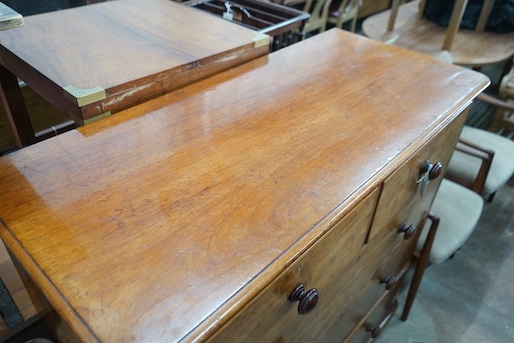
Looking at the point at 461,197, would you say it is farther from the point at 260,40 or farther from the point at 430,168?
the point at 260,40

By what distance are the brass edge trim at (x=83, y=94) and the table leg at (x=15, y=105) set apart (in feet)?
1.23

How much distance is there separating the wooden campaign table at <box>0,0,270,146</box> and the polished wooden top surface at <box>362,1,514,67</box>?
1.47m

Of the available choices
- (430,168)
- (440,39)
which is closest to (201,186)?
(430,168)

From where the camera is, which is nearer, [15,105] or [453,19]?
[15,105]

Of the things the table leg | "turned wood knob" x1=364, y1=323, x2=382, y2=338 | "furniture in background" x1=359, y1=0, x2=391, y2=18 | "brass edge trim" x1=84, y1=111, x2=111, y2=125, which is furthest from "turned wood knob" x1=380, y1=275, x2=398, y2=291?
"furniture in background" x1=359, y1=0, x2=391, y2=18

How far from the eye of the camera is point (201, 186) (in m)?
0.63

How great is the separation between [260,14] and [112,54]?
0.86 meters

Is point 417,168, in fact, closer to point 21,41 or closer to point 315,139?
point 315,139

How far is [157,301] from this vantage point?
1.57 feet

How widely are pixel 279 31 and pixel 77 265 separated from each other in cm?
117

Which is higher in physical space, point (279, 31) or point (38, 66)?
point (38, 66)

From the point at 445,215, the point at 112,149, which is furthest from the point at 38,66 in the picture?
the point at 445,215

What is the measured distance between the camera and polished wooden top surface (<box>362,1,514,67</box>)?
2234 mm

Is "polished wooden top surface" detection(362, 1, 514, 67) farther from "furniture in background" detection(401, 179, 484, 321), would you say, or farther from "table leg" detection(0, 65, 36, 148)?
"table leg" detection(0, 65, 36, 148)
